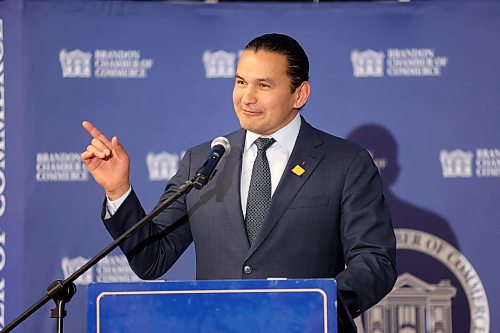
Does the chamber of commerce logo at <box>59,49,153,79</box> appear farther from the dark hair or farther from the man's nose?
the man's nose

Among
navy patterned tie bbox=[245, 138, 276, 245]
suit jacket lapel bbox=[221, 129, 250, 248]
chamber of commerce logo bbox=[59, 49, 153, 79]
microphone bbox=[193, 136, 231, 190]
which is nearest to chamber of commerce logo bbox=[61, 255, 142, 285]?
chamber of commerce logo bbox=[59, 49, 153, 79]

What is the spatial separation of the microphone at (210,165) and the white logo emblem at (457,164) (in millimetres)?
2325

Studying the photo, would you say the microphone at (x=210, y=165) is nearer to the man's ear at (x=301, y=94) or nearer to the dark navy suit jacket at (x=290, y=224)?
the dark navy suit jacket at (x=290, y=224)

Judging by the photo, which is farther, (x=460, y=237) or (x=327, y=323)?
(x=460, y=237)

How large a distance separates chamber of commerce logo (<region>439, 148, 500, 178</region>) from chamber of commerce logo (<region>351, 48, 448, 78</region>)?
47 centimetres

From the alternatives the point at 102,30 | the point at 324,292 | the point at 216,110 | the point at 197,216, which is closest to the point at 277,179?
the point at 197,216

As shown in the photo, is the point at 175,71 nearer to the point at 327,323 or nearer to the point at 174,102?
the point at 174,102

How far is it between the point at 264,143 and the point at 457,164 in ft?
5.89

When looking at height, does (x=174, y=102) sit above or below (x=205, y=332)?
above

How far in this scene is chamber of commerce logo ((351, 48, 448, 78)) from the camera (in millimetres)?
4762

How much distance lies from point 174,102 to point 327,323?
2.83m

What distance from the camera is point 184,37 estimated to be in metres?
4.81

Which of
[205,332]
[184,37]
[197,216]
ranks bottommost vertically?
[205,332]

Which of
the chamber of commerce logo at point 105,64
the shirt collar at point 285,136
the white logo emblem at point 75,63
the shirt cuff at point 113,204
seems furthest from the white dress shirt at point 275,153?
the white logo emblem at point 75,63
